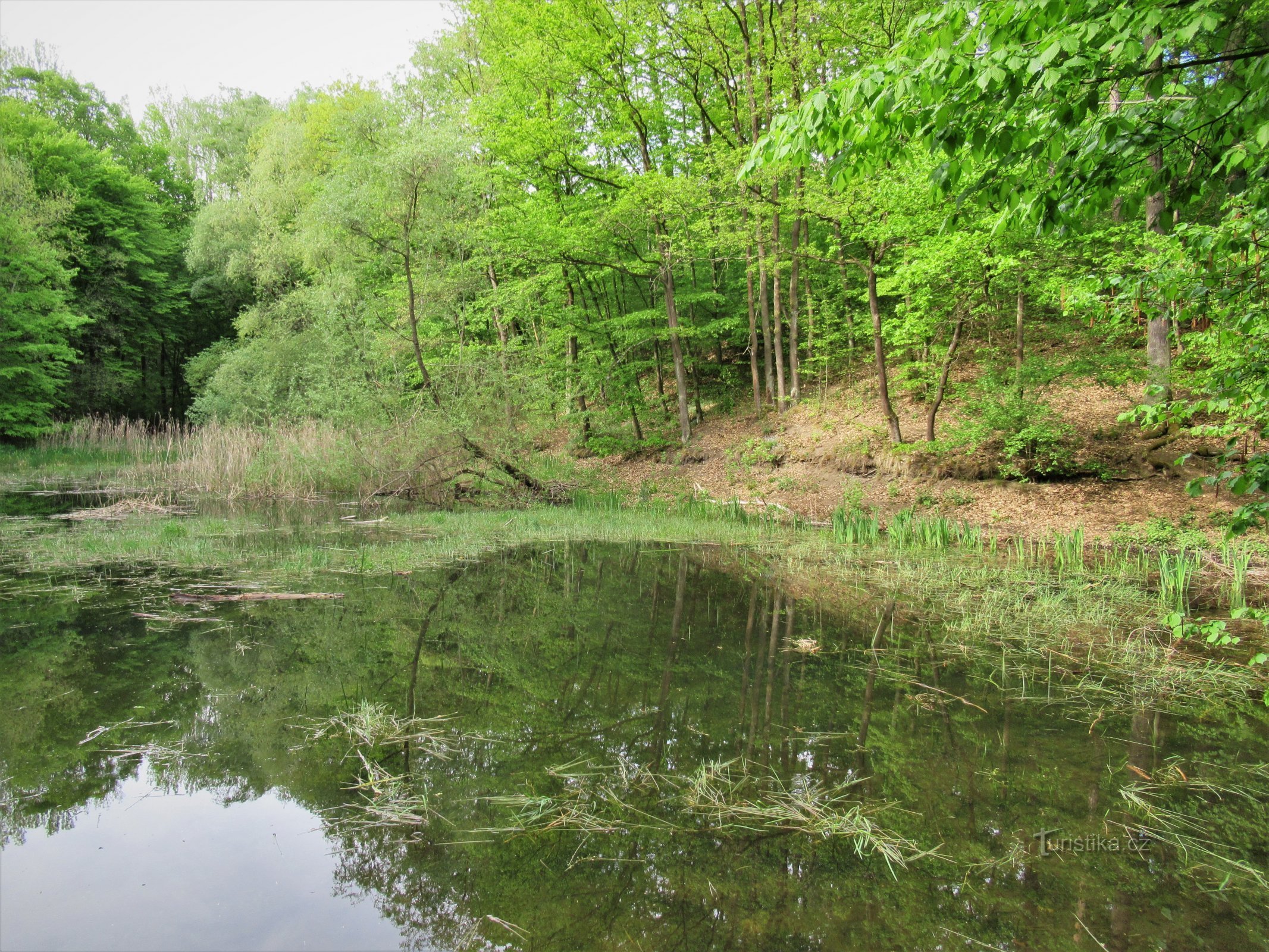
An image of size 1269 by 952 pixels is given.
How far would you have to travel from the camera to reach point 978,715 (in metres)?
3.70

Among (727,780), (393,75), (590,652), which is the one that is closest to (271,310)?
(393,75)

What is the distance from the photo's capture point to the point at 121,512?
1110 centimetres

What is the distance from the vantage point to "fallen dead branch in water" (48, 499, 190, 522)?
1045cm

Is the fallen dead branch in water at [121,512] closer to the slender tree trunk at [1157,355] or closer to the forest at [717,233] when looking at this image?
the forest at [717,233]

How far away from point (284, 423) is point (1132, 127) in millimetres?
18121

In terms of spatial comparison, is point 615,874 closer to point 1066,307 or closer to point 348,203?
point 1066,307

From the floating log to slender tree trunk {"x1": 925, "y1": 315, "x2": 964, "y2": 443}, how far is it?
9754 mm

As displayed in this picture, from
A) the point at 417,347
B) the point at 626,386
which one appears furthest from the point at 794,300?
the point at 417,347

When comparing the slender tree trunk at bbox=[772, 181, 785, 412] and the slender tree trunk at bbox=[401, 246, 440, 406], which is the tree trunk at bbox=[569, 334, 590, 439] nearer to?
the slender tree trunk at bbox=[401, 246, 440, 406]

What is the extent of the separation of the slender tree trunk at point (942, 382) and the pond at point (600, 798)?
7.64 m

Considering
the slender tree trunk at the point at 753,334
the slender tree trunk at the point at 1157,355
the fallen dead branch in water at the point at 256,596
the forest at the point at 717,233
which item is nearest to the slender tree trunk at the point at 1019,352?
the forest at the point at 717,233

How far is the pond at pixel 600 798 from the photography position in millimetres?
2178

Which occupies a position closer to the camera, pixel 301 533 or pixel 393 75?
pixel 301 533

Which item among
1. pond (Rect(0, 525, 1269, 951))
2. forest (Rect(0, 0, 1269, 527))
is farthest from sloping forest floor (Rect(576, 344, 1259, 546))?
pond (Rect(0, 525, 1269, 951))
